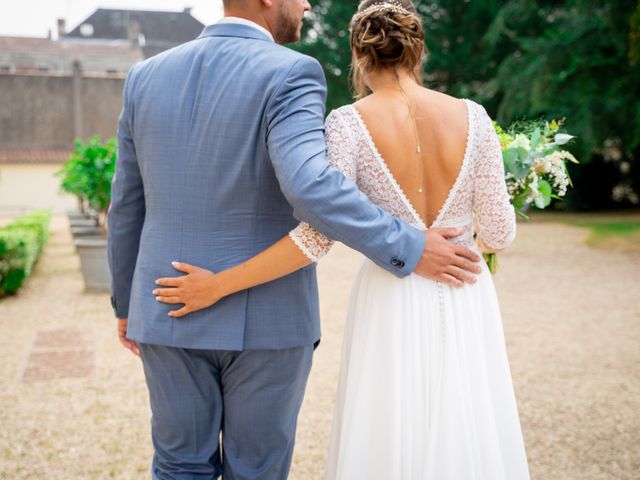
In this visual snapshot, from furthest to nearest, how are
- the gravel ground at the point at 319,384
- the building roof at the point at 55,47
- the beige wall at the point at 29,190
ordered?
the building roof at the point at 55,47 → the beige wall at the point at 29,190 → the gravel ground at the point at 319,384

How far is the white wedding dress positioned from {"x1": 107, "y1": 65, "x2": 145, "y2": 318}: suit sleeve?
0.62 m

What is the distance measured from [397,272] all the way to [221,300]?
0.52 metres

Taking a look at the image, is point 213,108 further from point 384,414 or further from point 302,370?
point 384,414

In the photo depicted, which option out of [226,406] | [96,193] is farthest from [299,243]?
[96,193]

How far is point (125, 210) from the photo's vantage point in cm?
228

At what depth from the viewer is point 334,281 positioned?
10578 mm

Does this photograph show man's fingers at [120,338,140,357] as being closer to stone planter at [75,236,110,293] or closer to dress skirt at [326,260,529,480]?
dress skirt at [326,260,529,480]

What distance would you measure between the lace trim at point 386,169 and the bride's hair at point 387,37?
19 centimetres

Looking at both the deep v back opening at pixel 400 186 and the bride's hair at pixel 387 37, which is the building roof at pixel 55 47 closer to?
the bride's hair at pixel 387 37

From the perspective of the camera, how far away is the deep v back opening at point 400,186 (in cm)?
217

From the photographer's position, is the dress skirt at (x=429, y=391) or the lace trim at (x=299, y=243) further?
the dress skirt at (x=429, y=391)

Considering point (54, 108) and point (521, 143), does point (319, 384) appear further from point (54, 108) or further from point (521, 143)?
point (54, 108)

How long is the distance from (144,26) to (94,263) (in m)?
47.6

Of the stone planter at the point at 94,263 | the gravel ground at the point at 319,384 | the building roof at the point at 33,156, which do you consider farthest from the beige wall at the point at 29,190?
the gravel ground at the point at 319,384
